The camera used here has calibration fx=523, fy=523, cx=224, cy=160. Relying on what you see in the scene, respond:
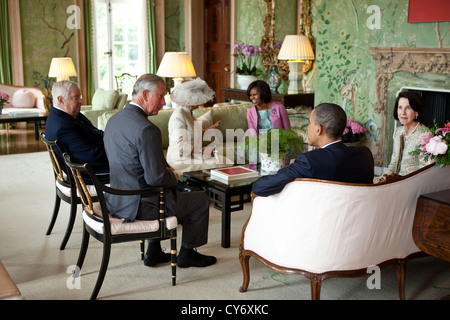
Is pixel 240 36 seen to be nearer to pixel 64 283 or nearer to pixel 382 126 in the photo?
pixel 382 126

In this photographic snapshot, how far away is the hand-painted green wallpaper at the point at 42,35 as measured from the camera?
30.8ft

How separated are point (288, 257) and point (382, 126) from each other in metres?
3.55

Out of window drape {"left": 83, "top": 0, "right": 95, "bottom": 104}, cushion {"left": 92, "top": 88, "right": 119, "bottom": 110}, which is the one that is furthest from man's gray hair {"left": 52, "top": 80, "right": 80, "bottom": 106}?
window drape {"left": 83, "top": 0, "right": 95, "bottom": 104}

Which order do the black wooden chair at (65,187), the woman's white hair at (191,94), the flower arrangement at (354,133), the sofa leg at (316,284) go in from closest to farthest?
1. the sofa leg at (316,284)
2. the black wooden chair at (65,187)
3. the woman's white hair at (191,94)
4. the flower arrangement at (354,133)

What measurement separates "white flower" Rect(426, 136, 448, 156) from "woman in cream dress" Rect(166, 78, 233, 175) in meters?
2.06

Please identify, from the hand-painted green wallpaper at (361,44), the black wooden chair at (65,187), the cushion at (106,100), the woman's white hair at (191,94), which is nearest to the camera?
the black wooden chair at (65,187)

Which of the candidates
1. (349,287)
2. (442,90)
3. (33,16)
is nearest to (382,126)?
(442,90)

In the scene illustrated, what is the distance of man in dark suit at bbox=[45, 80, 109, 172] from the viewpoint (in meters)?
3.74

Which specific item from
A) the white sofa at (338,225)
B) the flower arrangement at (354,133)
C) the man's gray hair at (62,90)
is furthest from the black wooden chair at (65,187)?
the flower arrangement at (354,133)

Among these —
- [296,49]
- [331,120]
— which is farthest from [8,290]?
[296,49]

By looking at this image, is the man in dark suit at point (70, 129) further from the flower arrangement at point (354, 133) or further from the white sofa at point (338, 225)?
the flower arrangement at point (354, 133)

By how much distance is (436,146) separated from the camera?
2.92 meters

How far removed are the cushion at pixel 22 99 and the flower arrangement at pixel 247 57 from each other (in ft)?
11.5
